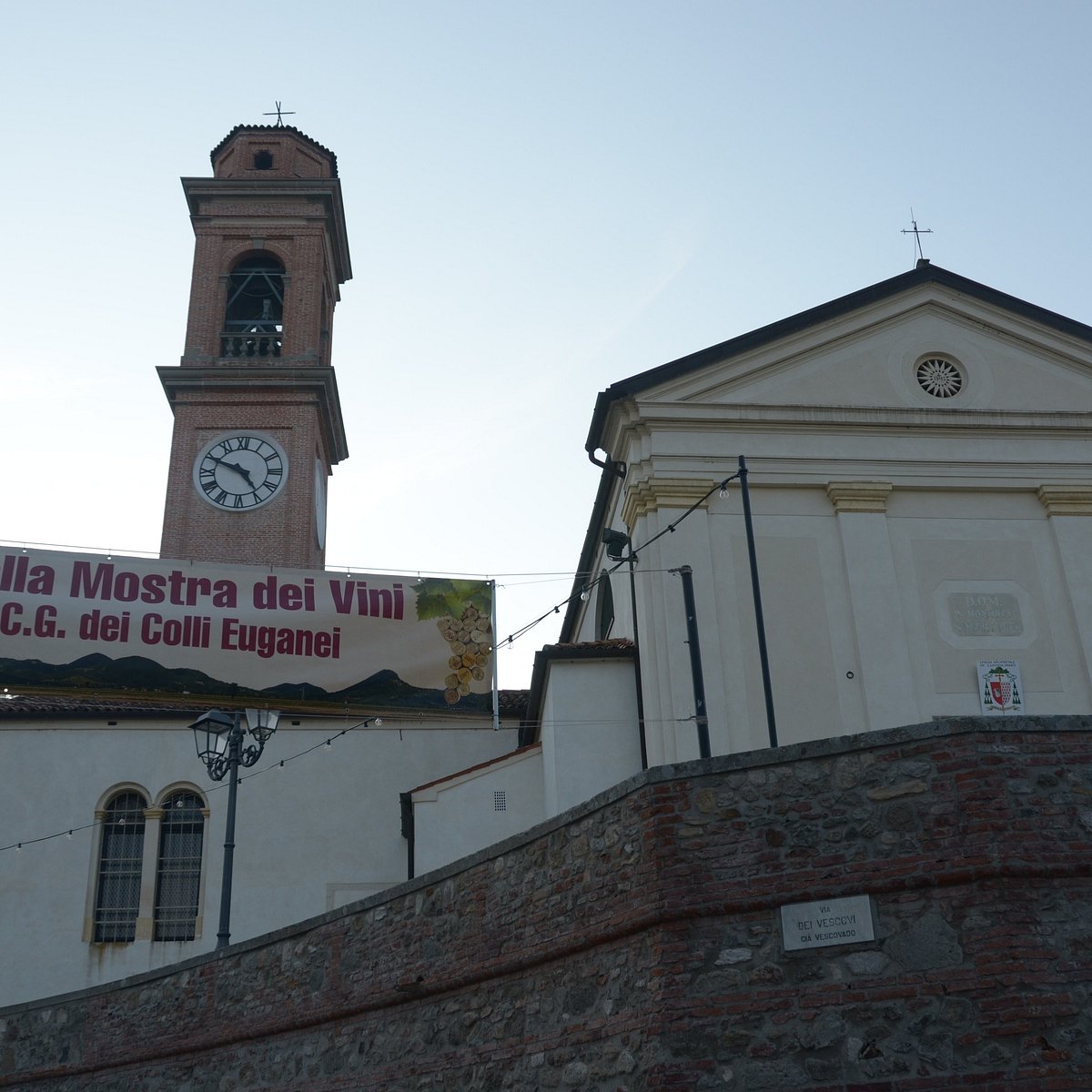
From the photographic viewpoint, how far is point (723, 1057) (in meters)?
8.42

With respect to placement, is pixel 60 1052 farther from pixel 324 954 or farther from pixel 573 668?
pixel 573 668

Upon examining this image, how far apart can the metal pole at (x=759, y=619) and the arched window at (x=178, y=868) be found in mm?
10237

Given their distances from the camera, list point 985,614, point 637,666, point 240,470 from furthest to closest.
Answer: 1. point 240,470
2. point 985,614
3. point 637,666

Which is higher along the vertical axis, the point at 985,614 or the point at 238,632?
the point at 238,632

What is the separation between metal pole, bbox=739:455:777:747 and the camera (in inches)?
706

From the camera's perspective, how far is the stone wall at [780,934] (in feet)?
27.0

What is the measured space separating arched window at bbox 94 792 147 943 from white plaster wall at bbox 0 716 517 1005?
253 millimetres

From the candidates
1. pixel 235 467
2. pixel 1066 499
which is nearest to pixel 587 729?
pixel 1066 499

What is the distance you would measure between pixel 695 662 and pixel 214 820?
9.21 meters

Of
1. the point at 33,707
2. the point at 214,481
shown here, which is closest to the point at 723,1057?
the point at 33,707

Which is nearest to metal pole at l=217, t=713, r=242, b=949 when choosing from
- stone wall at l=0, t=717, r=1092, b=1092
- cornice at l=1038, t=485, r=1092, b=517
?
stone wall at l=0, t=717, r=1092, b=1092

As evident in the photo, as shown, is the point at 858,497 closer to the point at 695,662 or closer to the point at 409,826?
the point at 695,662

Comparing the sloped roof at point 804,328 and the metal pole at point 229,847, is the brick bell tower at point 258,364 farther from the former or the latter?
the metal pole at point 229,847

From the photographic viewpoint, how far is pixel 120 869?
2331 cm
